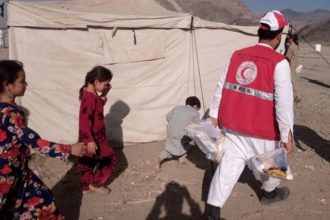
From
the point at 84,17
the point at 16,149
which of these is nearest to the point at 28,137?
the point at 16,149

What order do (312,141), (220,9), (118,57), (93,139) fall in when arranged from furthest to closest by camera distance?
1. (220,9)
2. (312,141)
3. (118,57)
4. (93,139)

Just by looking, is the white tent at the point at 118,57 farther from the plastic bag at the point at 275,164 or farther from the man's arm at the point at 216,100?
the plastic bag at the point at 275,164

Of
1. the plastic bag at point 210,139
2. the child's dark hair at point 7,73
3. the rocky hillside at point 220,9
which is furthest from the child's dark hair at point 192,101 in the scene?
the rocky hillside at point 220,9

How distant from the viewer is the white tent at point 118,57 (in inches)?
235

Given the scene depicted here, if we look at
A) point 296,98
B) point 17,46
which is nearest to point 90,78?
point 17,46

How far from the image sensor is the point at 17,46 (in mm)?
5910

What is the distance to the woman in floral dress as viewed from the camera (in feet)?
8.57

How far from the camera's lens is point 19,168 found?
2.77 meters

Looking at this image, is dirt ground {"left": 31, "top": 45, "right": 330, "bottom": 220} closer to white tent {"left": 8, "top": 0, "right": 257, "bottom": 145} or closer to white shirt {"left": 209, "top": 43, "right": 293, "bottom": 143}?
white tent {"left": 8, "top": 0, "right": 257, "bottom": 145}

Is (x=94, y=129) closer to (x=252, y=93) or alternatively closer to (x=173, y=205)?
(x=173, y=205)

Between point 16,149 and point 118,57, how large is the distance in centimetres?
382

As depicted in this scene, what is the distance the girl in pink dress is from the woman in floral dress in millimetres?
1248

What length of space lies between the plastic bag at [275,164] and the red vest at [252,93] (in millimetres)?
168

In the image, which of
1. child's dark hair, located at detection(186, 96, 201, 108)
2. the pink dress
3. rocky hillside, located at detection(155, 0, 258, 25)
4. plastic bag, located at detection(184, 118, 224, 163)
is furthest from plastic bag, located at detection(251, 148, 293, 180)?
rocky hillside, located at detection(155, 0, 258, 25)
